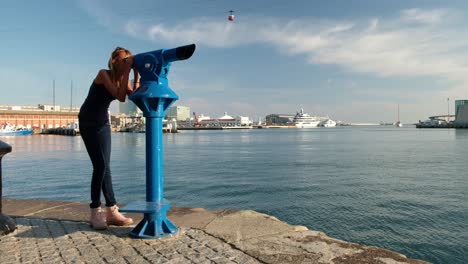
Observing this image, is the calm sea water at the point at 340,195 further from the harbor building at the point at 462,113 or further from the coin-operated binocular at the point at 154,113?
the harbor building at the point at 462,113

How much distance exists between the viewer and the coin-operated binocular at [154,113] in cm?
382

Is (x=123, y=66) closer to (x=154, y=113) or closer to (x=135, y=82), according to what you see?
(x=135, y=82)

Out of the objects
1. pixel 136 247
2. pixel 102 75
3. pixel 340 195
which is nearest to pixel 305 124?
pixel 340 195

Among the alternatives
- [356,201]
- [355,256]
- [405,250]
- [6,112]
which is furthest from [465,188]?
[6,112]

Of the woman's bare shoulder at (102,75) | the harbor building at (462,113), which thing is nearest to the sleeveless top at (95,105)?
the woman's bare shoulder at (102,75)

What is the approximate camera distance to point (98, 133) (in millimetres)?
4129

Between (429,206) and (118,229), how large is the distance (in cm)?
968

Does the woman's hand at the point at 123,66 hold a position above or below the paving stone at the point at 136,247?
above

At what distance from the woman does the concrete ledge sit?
327mm

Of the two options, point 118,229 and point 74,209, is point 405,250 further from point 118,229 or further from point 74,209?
point 74,209

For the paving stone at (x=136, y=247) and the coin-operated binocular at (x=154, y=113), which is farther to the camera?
the coin-operated binocular at (x=154, y=113)

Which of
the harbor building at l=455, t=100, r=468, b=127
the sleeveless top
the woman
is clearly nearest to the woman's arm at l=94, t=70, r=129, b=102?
the woman

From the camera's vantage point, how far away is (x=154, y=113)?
394 centimetres

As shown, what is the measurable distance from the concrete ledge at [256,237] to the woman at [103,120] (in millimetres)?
327
